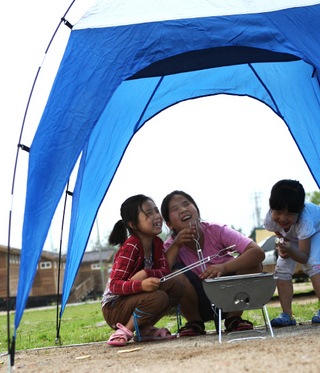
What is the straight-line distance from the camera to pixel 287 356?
1.84 meters

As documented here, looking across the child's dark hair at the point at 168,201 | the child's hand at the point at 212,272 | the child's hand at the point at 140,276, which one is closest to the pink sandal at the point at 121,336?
the child's hand at the point at 140,276

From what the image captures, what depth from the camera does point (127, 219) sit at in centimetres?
319

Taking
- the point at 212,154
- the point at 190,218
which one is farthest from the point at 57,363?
the point at 212,154

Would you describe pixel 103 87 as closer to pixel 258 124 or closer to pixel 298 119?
pixel 298 119

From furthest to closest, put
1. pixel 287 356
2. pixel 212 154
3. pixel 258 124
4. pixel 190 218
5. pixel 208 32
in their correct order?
pixel 212 154
pixel 258 124
pixel 190 218
pixel 208 32
pixel 287 356

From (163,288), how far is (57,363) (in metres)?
0.78

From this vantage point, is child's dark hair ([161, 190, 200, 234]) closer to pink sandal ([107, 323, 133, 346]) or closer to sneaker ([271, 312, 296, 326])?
pink sandal ([107, 323, 133, 346])

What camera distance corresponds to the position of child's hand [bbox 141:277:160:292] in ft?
9.02

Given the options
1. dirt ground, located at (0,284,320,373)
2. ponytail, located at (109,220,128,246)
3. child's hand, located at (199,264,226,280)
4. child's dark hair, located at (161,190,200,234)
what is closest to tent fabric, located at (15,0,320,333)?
dirt ground, located at (0,284,320,373)

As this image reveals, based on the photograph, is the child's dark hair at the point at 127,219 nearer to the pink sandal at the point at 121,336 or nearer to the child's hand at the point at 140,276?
the child's hand at the point at 140,276

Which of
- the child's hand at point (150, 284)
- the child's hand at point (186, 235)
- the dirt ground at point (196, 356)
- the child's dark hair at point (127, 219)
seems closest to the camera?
the dirt ground at point (196, 356)

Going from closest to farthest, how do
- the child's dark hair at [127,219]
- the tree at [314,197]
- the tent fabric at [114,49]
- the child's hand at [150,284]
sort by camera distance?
the tent fabric at [114,49], the child's hand at [150,284], the child's dark hair at [127,219], the tree at [314,197]

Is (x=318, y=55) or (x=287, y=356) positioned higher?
(x=318, y=55)

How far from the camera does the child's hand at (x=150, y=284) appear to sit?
2750 mm
